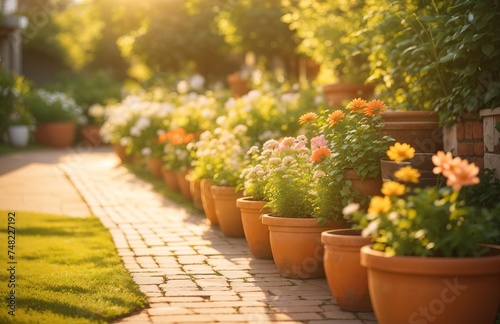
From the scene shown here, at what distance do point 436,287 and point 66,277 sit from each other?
2902 millimetres

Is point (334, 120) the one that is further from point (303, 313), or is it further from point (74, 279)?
point (74, 279)

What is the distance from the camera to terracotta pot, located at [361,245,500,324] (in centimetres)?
396

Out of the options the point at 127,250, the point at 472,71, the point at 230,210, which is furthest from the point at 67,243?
the point at 472,71

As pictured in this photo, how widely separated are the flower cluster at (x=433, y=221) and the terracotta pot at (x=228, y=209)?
3764 millimetres

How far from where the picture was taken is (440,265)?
12.9ft

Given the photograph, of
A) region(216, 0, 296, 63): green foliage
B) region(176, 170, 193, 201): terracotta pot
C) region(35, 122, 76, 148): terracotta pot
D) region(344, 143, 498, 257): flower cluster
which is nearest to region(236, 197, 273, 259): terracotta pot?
region(344, 143, 498, 257): flower cluster

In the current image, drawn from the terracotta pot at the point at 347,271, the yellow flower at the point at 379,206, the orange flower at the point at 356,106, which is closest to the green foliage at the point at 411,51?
the orange flower at the point at 356,106

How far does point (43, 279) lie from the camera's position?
565 cm

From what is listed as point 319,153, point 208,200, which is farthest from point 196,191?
point 319,153

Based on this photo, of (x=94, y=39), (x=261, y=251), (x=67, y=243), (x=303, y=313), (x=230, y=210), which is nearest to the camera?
(x=303, y=313)

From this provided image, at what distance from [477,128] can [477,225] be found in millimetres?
2036

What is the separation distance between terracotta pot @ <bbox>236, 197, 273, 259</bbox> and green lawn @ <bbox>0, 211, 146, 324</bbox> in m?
1.16

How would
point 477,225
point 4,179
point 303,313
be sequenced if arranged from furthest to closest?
point 4,179 → point 303,313 → point 477,225

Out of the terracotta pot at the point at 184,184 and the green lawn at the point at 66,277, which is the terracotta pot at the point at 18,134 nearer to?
the terracotta pot at the point at 184,184
